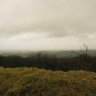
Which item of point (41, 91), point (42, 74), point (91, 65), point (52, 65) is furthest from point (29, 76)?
point (52, 65)

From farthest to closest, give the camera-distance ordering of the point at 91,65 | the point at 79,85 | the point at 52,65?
the point at 52,65, the point at 91,65, the point at 79,85

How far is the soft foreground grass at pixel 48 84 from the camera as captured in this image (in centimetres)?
2091

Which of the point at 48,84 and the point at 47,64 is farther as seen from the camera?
the point at 47,64

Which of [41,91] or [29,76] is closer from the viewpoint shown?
[41,91]

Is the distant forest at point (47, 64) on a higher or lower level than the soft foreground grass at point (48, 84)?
lower

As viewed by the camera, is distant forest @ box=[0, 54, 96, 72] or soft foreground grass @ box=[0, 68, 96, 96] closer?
soft foreground grass @ box=[0, 68, 96, 96]

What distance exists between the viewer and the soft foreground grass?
68.6ft

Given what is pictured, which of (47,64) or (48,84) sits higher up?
(48,84)

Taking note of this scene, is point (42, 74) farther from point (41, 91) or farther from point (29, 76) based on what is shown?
point (41, 91)

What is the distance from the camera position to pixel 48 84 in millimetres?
22156

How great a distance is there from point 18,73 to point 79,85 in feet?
21.3

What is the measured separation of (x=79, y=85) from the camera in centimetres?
2169

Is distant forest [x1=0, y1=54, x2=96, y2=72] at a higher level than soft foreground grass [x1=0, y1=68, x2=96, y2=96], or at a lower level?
lower

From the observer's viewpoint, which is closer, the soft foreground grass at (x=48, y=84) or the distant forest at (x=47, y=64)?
the soft foreground grass at (x=48, y=84)
